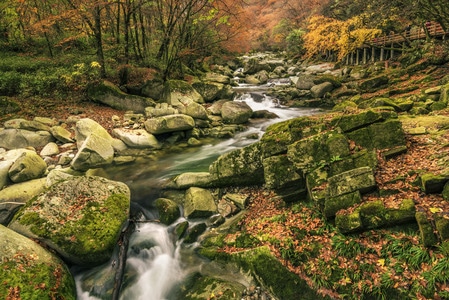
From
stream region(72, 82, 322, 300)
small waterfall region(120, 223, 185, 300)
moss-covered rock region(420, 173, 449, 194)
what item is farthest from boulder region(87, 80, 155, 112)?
moss-covered rock region(420, 173, 449, 194)

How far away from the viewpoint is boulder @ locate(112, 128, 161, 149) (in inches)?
461

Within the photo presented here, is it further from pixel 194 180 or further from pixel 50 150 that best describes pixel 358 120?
pixel 50 150

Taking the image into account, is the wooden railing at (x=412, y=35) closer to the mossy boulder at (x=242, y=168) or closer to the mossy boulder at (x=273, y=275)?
the mossy boulder at (x=242, y=168)

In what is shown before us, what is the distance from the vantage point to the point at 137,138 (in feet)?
A: 38.9

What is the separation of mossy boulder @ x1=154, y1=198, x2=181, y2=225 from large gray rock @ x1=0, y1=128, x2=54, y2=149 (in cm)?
731

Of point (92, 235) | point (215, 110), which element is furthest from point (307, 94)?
point (92, 235)

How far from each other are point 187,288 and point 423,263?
425 centimetres

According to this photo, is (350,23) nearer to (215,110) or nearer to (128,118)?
(215,110)

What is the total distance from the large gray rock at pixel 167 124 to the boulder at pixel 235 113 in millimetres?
3124

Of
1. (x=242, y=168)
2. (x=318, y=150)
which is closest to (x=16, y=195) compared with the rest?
(x=242, y=168)

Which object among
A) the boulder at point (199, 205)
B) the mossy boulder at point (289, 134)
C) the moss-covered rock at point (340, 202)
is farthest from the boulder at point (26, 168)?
the moss-covered rock at point (340, 202)

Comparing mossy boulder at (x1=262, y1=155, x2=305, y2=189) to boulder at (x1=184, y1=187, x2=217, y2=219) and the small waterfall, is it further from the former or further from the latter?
the small waterfall

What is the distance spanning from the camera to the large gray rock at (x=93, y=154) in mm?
9898

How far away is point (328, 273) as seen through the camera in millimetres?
4523
